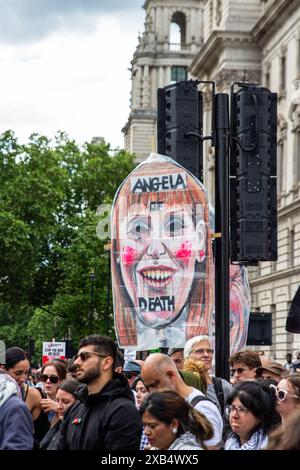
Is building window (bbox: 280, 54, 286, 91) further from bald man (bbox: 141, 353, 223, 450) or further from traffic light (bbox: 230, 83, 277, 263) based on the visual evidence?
bald man (bbox: 141, 353, 223, 450)

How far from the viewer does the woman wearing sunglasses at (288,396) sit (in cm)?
953

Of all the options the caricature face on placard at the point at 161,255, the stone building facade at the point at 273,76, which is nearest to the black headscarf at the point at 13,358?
the caricature face on placard at the point at 161,255

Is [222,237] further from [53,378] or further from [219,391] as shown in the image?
[219,391]

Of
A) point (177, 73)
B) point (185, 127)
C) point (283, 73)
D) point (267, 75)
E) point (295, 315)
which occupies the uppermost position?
point (177, 73)

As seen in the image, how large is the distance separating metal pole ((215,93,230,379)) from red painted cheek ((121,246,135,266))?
87 centimetres

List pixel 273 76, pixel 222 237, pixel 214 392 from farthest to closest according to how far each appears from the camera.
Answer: pixel 273 76 < pixel 222 237 < pixel 214 392

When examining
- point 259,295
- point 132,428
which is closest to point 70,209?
point 259,295

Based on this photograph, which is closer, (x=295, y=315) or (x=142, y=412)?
(x=142, y=412)

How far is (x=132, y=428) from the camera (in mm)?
8438

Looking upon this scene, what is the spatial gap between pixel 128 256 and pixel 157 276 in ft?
1.38

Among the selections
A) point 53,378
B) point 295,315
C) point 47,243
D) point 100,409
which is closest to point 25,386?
point 53,378

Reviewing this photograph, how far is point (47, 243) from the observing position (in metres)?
76.2
